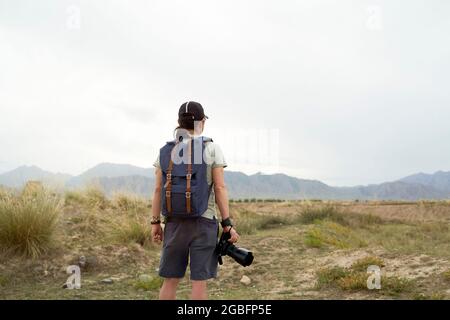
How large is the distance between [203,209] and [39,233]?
14.9 feet

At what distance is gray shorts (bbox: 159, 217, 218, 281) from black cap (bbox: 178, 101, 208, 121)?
81 cm

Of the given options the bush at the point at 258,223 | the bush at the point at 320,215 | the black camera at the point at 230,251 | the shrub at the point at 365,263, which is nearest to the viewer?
the black camera at the point at 230,251

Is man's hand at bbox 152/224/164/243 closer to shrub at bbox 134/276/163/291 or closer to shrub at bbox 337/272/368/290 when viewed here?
shrub at bbox 134/276/163/291

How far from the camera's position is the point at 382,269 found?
6.43m

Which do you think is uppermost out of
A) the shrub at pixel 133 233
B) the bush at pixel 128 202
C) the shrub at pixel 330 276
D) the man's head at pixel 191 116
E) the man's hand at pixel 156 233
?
the man's head at pixel 191 116

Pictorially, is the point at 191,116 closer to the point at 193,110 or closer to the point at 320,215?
the point at 193,110

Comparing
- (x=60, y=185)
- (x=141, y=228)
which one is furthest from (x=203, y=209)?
(x=60, y=185)

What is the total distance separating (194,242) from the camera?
3705mm

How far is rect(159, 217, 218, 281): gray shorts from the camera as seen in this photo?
3.68 m

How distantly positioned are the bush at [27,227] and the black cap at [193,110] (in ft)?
14.2

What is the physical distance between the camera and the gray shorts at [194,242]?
368 centimetres

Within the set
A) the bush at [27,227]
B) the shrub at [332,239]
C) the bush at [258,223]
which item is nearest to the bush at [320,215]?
the bush at [258,223]

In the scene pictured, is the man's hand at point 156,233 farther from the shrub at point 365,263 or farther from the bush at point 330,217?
the bush at point 330,217
